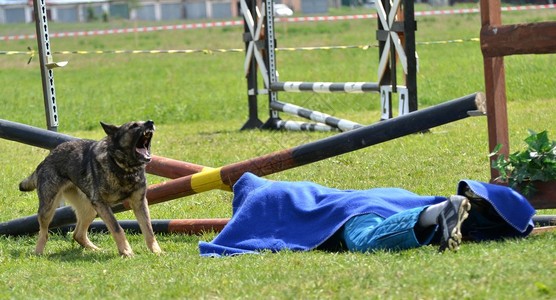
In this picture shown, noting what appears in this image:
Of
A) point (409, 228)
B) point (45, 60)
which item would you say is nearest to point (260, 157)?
point (409, 228)

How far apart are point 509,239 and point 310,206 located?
4.25ft

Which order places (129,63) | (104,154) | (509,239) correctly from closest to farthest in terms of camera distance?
(509,239) → (104,154) → (129,63)

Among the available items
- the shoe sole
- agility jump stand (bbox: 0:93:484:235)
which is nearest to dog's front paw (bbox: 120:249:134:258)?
agility jump stand (bbox: 0:93:484:235)

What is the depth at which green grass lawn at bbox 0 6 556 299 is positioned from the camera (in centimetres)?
527

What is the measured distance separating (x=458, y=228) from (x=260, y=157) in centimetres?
191

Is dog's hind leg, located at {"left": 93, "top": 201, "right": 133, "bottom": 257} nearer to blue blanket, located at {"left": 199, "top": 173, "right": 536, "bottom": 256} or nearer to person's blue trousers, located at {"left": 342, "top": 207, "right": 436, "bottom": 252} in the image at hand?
blue blanket, located at {"left": 199, "top": 173, "right": 536, "bottom": 256}

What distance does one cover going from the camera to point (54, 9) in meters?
86.6

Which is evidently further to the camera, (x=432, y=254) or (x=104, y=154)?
(x=104, y=154)

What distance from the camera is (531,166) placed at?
660cm

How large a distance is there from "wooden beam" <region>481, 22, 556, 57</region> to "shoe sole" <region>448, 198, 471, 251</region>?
1.32m

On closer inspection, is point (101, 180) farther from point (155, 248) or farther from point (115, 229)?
point (155, 248)

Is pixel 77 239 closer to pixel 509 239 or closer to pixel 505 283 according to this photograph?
pixel 509 239

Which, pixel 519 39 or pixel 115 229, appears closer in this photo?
pixel 519 39

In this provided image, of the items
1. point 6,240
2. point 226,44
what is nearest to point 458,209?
point 6,240
